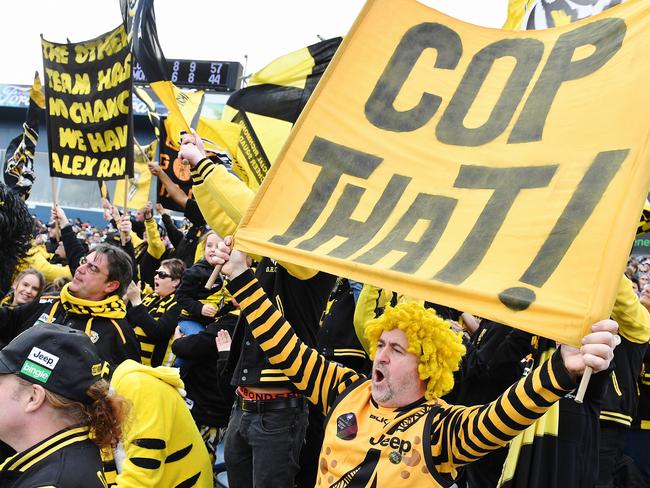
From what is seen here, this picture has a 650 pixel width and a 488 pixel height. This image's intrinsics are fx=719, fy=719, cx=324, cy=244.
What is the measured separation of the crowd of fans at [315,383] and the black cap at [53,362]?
0.03 metres

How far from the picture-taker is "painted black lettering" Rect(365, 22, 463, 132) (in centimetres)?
320

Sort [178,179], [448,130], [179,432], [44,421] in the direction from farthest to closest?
[178,179] → [179,432] → [448,130] → [44,421]

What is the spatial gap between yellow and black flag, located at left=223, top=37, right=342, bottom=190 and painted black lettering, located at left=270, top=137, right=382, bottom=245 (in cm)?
182

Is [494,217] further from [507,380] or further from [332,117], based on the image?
[507,380]

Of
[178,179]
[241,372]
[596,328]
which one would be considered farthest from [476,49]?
[178,179]

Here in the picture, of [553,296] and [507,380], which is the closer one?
[553,296]

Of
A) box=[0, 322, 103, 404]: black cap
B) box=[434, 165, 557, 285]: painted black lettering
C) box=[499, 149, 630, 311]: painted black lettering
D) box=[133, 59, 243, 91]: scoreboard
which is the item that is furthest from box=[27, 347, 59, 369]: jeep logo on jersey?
box=[133, 59, 243, 91]: scoreboard

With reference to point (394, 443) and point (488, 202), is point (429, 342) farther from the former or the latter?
point (488, 202)

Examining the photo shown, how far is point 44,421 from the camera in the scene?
241 centimetres

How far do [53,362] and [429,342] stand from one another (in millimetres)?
1492

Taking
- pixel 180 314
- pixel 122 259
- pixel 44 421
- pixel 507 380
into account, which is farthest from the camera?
pixel 180 314

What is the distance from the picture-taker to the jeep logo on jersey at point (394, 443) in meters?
2.76

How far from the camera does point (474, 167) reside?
2.86 metres

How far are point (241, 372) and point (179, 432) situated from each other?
1.51 ft
